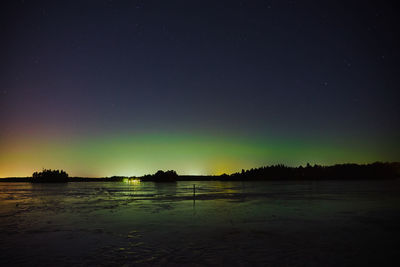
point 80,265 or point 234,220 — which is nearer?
point 80,265

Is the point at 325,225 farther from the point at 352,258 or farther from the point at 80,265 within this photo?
the point at 80,265

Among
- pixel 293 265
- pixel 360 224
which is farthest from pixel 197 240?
pixel 360 224

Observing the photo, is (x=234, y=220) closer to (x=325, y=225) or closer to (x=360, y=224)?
(x=325, y=225)

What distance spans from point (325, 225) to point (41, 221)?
20202mm

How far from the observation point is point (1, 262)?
12.4 metres

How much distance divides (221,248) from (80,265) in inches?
231

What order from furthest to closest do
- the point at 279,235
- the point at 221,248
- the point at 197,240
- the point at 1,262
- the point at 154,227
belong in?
the point at 154,227, the point at 279,235, the point at 197,240, the point at 221,248, the point at 1,262

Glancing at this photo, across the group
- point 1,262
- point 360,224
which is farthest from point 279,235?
point 1,262

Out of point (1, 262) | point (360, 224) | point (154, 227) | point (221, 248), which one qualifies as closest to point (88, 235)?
point (154, 227)

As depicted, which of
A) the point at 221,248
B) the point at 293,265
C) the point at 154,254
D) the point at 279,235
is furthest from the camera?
the point at 279,235

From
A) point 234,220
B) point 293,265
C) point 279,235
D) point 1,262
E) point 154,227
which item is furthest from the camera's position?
point 234,220

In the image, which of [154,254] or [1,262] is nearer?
[1,262]

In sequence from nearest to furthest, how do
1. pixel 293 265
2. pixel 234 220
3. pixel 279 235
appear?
pixel 293 265, pixel 279 235, pixel 234 220

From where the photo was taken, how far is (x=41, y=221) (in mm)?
24062
